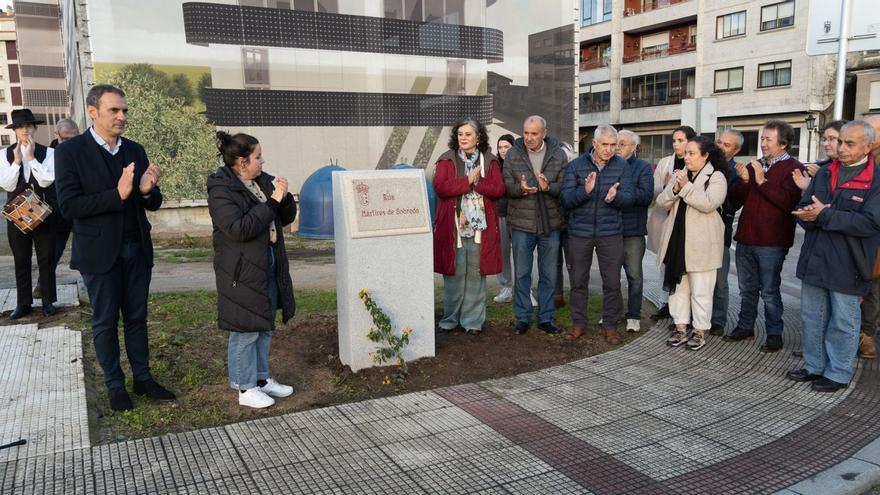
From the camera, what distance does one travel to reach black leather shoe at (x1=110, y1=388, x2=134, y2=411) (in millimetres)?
4121

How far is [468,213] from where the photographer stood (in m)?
5.82

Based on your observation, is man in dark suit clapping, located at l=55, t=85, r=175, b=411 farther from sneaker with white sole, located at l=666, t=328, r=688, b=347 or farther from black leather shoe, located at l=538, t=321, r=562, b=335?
sneaker with white sole, located at l=666, t=328, r=688, b=347

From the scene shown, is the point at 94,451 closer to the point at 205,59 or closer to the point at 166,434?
the point at 166,434

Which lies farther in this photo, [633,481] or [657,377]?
[657,377]

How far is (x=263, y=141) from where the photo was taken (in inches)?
537

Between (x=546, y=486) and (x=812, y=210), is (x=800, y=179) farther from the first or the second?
(x=546, y=486)

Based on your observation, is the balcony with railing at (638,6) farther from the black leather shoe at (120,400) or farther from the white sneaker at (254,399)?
the black leather shoe at (120,400)

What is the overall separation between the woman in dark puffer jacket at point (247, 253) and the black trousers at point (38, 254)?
3471 millimetres

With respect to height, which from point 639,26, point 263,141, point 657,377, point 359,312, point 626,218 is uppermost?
point 639,26

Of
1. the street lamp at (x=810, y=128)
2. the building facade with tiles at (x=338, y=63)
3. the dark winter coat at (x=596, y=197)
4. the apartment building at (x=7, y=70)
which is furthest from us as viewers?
the apartment building at (x=7, y=70)

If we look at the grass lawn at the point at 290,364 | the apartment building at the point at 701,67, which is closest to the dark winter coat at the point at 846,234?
the grass lawn at the point at 290,364

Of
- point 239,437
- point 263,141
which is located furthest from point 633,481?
point 263,141

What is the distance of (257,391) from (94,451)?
1.05 meters

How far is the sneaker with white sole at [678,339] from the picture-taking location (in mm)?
5711
